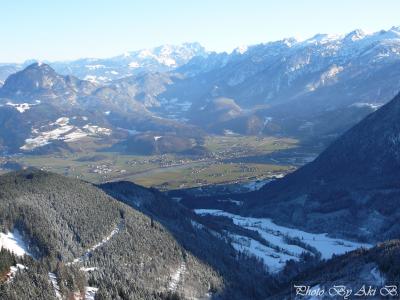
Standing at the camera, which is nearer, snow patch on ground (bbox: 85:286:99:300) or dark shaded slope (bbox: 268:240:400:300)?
dark shaded slope (bbox: 268:240:400:300)

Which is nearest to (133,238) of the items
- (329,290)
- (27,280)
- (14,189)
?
(14,189)

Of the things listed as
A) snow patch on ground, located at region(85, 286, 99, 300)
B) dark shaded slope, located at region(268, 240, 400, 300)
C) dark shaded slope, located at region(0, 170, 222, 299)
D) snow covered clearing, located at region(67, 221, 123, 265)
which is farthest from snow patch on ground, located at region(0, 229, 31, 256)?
dark shaded slope, located at region(268, 240, 400, 300)

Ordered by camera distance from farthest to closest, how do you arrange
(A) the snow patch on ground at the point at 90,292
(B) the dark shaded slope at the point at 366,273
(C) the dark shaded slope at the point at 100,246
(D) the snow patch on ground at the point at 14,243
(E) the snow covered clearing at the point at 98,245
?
(E) the snow covered clearing at the point at 98,245
(C) the dark shaded slope at the point at 100,246
(D) the snow patch on ground at the point at 14,243
(A) the snow patch on ground at the point at 90,292
(B) the dark shaded slope at the point at 366,273

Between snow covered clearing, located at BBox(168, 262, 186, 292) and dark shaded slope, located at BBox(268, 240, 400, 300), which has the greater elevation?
dark shaded slope, located at BBox(268, 240, 400, 300)

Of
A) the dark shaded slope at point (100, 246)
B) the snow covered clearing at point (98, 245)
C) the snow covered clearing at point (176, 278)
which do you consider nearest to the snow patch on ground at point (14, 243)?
the dark shaded slope at point (100, 246)

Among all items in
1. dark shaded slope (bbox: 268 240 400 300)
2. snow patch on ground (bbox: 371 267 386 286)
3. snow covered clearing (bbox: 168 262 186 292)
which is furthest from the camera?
snow covered clearing (bbox: 168 262 186 292)

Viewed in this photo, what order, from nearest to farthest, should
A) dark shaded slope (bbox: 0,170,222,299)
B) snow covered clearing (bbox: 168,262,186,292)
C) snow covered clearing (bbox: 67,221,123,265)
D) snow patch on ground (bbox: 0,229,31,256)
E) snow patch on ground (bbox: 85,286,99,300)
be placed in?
snow patch on ground (bbox: 85,286,99,300) < snow patch on ground (bbox: 0,229,31,256) < dark shaded slope (bbox: 0,170,222,299) < snow covered clearing (bbox: 67,221,123,265) < snow covered clearing (bbox: 168,262,186,292)

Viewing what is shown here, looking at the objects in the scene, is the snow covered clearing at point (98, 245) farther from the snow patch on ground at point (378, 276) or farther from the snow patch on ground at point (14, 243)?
the snow patch on ground at point (378, 276)

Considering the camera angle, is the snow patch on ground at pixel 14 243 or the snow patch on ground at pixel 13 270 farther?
the snow patch on ground at pixel 14 243

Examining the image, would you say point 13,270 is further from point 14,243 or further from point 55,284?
point 14,243

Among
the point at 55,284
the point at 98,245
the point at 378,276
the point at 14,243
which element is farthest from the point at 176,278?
the point at 378,276

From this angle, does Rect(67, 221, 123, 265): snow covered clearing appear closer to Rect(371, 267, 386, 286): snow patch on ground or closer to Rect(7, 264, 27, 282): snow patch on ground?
Rect(7, 264, 27, 282): snow patch on ground
